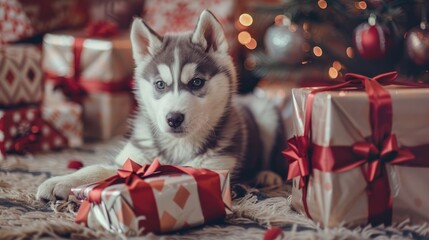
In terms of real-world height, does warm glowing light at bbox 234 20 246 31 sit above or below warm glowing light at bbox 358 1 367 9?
below

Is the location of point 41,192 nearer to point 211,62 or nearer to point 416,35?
point 211,62

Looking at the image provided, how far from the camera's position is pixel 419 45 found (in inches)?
85.7

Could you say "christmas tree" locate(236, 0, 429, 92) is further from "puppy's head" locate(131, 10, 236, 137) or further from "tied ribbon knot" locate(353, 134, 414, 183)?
"tied ribbon knot" locate(353, 134, 414, 183)

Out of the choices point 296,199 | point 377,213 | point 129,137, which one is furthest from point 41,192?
point 377,213

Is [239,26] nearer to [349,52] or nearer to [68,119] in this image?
[349,52]

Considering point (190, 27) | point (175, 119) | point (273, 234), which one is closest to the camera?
point (273, 234)

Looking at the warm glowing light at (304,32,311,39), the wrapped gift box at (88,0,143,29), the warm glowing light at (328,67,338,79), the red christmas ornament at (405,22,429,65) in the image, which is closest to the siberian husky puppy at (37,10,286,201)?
the red christmas ornament at (405,22,429,65)

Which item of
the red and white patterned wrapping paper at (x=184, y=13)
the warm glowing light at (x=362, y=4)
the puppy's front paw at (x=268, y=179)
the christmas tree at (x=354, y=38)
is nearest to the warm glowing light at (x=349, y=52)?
the christmas tree at (x=354, y=38)

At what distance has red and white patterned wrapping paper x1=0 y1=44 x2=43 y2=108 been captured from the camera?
7.62ft

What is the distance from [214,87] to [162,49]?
0.65 ft

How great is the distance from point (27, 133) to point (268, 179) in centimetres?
107

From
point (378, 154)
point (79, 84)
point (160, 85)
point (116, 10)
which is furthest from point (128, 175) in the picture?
point (116, 10)

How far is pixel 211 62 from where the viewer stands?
67.1 inches

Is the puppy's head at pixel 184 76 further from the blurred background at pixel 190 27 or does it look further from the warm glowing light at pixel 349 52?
the warm glowing light at pixel 349 52
